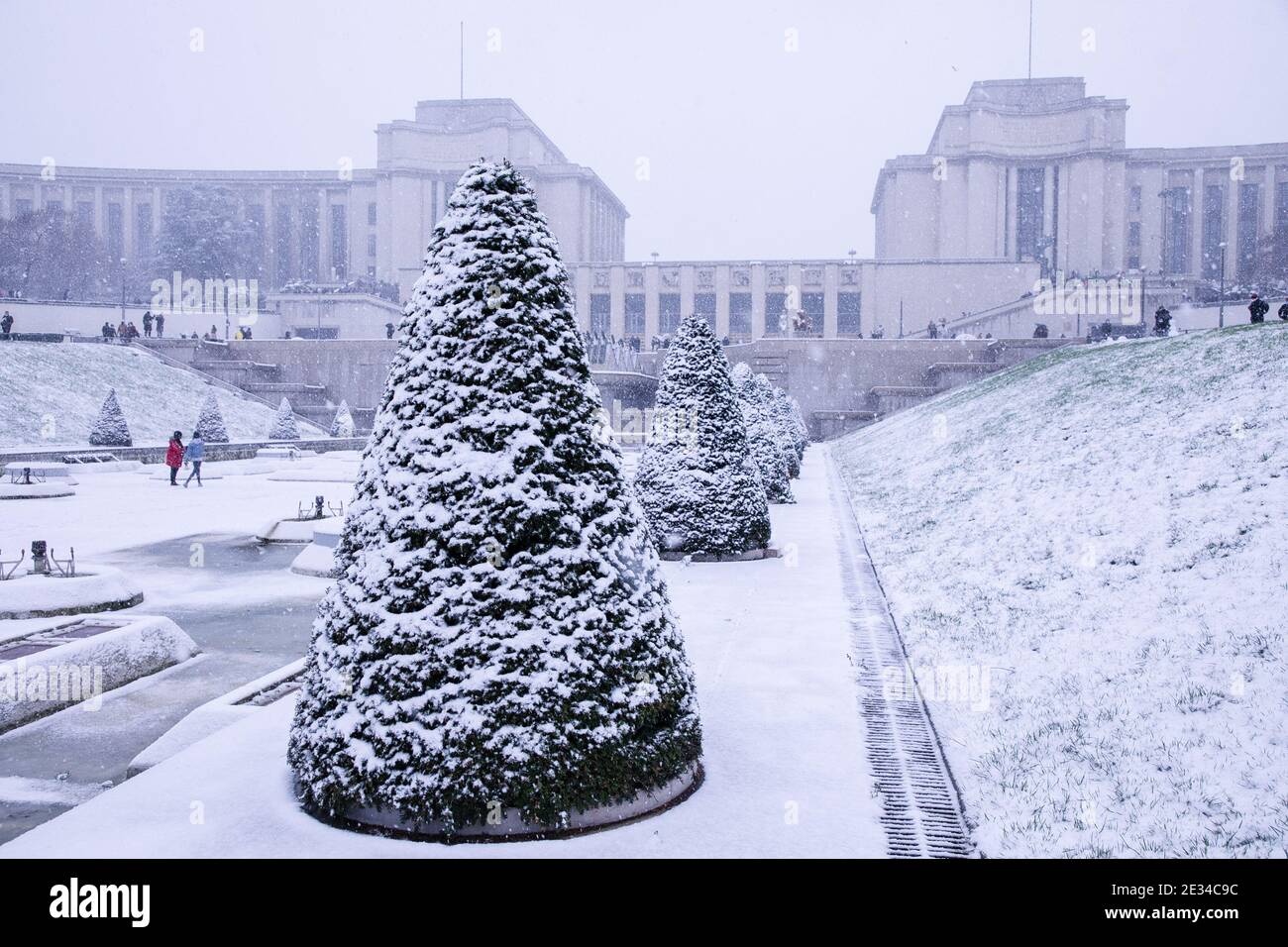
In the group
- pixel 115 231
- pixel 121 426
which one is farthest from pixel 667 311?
pixel 115 231

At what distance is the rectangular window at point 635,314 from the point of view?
78.4m

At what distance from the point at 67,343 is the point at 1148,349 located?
48231 mm

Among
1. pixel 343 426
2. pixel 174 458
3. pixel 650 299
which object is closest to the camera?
pixel 174 458

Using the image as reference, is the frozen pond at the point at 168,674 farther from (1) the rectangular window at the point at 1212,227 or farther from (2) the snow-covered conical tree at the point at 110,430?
(1) the rectangular window at the point at 1212,227

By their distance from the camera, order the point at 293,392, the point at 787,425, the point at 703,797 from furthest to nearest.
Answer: the point at 293,392, the point at 787,425, the point at 703,797

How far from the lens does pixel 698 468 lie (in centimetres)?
1461

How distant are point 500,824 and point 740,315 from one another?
75.6 metres

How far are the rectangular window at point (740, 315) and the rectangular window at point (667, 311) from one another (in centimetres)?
430

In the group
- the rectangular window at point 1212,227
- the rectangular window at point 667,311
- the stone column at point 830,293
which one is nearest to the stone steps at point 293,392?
the rectangular window at point 667,311

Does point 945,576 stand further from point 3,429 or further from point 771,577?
point 3,429

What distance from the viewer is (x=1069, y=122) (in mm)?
82562

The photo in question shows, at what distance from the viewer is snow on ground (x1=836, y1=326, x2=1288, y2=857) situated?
565 cm

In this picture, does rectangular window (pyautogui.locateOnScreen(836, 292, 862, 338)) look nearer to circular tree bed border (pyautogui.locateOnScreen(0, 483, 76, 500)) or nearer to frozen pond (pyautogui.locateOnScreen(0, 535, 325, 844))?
circular tree bed border (pyautogui.locateOnScreen(0, 483, 76, 500))

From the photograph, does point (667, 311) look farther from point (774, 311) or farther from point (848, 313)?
point (848, 313)
